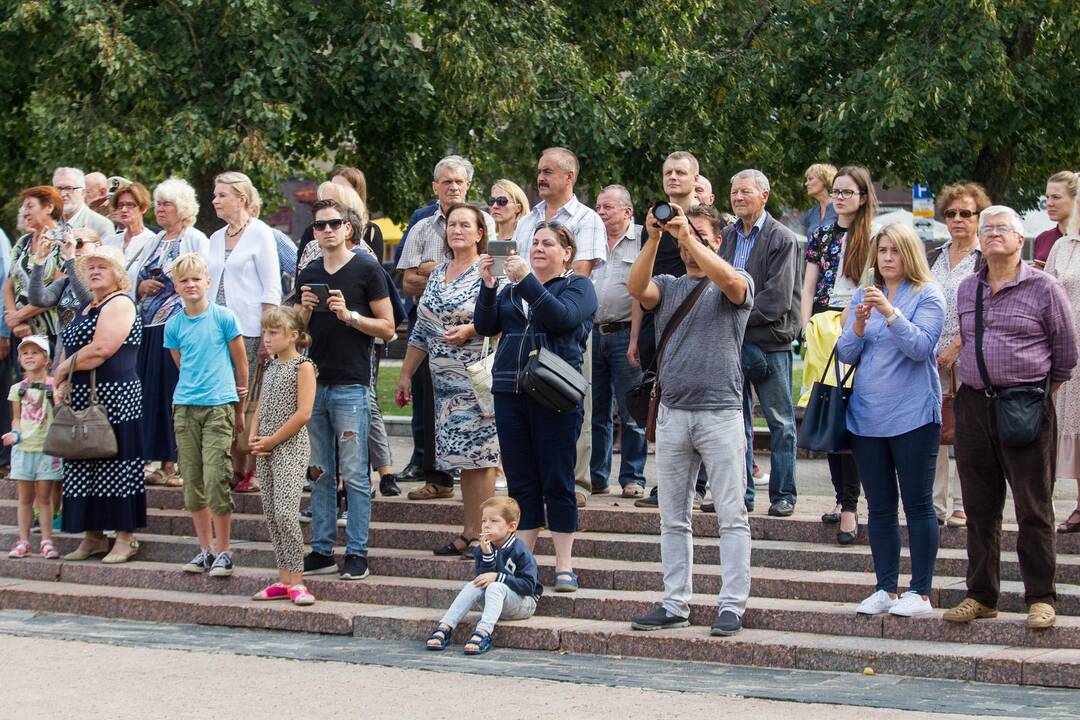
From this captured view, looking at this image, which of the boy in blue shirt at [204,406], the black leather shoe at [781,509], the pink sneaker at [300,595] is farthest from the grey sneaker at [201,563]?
the black leather shoe at [781,509]

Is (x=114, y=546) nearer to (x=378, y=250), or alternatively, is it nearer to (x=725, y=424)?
(x=378, y=250)

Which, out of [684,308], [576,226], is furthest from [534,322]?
[576,226]

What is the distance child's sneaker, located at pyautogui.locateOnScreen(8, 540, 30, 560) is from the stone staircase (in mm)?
109

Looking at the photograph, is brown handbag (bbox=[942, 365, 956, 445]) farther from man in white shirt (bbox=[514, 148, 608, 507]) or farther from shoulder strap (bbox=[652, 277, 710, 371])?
man in white shirt (bbox=[514, 148, 608, 507])

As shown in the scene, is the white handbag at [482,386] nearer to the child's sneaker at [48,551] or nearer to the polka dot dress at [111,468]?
the polka dot dress at [111,468]

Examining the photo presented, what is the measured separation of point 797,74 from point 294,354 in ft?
31.5

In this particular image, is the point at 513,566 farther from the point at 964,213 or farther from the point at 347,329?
the point at 964,213

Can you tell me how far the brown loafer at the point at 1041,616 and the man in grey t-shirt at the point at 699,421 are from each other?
133cm

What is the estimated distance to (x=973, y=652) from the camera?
705 cm

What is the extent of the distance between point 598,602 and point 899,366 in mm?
2007

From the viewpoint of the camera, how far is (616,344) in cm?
1002

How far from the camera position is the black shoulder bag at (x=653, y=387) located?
772 centimetres

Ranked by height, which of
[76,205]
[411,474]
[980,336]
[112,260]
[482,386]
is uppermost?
[76,205]

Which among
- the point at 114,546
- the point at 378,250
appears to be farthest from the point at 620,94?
the point at 114,546
